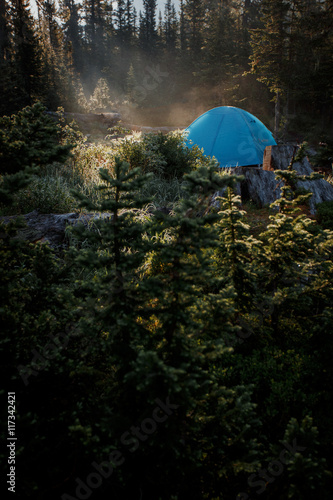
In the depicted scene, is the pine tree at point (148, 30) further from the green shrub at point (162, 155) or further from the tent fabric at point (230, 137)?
the green shrub at point (162, 155)

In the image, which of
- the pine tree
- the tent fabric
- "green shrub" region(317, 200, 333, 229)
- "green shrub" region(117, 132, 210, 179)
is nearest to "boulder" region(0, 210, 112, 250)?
"green shrub" region(117, 132, 210, 179)

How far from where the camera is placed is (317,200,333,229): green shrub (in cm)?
509

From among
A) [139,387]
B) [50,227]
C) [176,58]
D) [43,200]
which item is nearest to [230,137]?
[43,200]

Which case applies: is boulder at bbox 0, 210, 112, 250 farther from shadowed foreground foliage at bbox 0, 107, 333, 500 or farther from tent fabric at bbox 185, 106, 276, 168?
tent fabric at bbox 185, 106, 276, 168

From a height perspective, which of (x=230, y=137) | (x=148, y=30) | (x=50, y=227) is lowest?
(x=50, y=227)

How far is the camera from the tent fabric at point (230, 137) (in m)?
10.0

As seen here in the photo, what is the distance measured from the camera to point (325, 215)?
542 centimetres

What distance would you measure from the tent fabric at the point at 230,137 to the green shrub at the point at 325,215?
4.60 m

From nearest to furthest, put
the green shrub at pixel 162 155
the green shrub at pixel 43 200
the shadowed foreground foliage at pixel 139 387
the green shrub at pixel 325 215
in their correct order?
the shadowed foreground foliage at pixel 139 387 → the green shrub at pixel 325 215 → the green shrub at pixel 43 200 → the green shrub at pixel 162 155

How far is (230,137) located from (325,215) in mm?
6005

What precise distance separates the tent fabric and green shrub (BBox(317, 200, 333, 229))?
460 cm

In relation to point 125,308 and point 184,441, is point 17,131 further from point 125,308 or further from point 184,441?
point 184,441

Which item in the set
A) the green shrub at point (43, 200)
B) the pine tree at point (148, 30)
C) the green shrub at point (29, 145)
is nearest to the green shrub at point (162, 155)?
the green shrub at point (43, 200)

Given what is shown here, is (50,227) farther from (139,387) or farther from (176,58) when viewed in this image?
(176,58)
